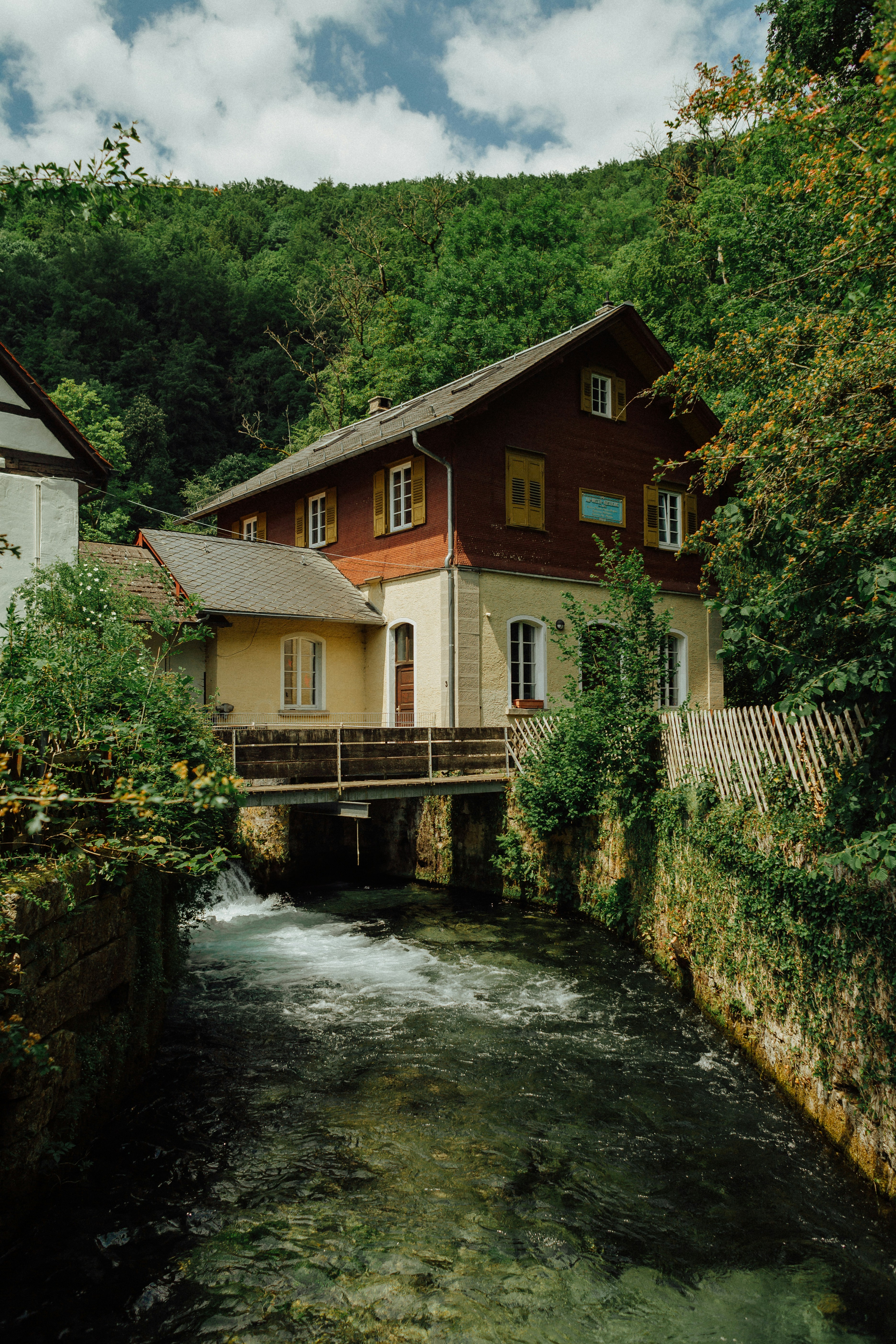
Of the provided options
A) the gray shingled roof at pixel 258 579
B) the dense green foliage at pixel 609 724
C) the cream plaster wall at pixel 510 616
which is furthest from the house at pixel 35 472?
the cream plaster wall at pixel 510 616

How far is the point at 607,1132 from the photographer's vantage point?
22.1 feet

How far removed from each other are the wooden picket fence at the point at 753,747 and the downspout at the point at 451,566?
6.30 metres

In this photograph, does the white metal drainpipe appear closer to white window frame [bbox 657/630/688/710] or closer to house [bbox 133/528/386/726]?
house [bbox 133/528/386/726]

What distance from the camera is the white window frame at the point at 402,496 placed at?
1914 centimetres

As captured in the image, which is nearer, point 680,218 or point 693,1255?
point 693,1255

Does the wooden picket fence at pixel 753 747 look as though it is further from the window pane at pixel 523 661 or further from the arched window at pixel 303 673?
the arched window at pixel 303 673

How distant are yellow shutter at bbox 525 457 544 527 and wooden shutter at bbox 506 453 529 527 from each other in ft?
0.25

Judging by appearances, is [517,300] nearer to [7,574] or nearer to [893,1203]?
[7,574]

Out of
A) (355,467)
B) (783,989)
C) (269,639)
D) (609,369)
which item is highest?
(609,369)

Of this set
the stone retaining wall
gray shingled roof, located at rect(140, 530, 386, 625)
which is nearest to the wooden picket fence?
the stone retaining wall

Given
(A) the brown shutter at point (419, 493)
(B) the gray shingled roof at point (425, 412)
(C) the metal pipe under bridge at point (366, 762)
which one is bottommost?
(C) the metal pipe under bridge at point (366, 762)

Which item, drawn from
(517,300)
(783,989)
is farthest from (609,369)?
(783,989)

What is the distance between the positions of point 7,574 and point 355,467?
9.85 meters

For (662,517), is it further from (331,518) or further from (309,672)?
(309,672)
